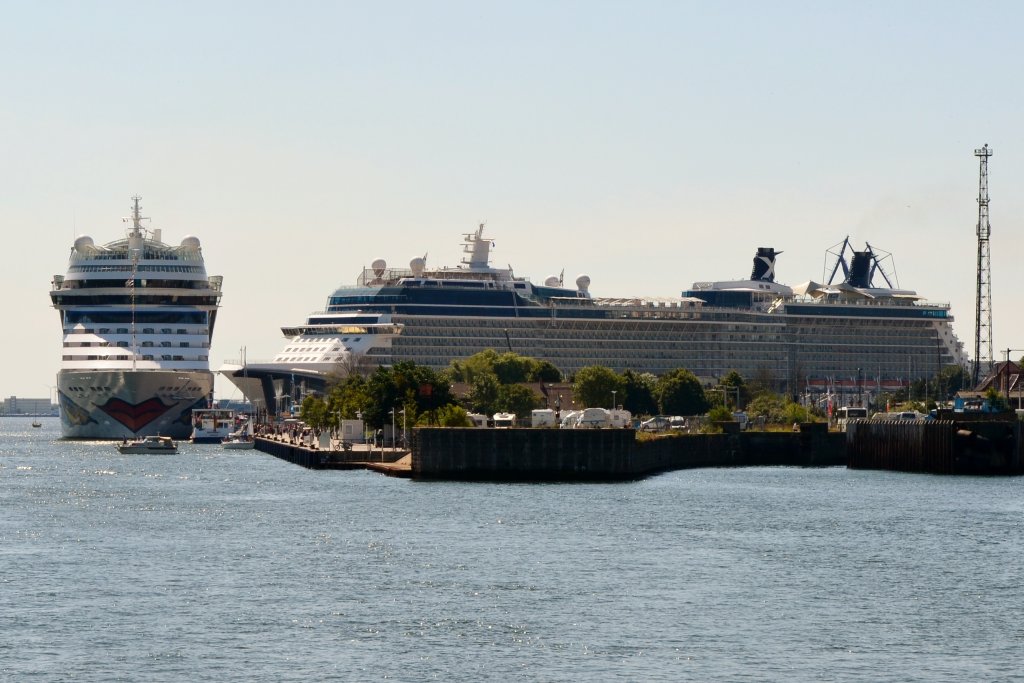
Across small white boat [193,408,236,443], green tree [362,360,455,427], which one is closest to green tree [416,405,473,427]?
green tree [362,360,455,427]

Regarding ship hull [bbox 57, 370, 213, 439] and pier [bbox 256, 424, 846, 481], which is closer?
pier [bbox 256, 424, 846, 481]

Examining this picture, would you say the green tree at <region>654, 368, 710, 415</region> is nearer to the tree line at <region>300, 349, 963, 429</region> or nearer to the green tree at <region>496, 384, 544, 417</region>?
the tree line at <region>300, 349, 963, 429</region>

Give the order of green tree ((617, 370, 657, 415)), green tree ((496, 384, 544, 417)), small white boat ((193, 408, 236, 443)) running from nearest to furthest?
green tree ((496, 384, 544, 417)) → small white boat ((193, 408, 236, 443)) → green tree ((617, 370, 657, 415))

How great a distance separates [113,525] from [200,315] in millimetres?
101738

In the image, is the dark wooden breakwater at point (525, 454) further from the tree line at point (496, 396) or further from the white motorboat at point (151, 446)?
the white motorboat at point (151, 446)

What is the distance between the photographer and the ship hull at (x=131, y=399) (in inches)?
6594

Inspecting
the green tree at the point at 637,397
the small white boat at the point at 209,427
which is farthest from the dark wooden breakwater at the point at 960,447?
the small white boat at the point at 209,427

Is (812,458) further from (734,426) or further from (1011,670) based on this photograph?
(1011,670)

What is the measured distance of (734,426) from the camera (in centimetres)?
14075

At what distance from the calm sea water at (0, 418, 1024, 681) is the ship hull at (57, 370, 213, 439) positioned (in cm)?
7240

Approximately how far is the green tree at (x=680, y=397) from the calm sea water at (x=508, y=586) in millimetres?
88353

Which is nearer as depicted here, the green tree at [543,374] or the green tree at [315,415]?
the green tree at [315,415]

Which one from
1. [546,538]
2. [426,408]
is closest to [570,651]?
[546,538]

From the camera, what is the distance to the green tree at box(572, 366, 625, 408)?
175m
